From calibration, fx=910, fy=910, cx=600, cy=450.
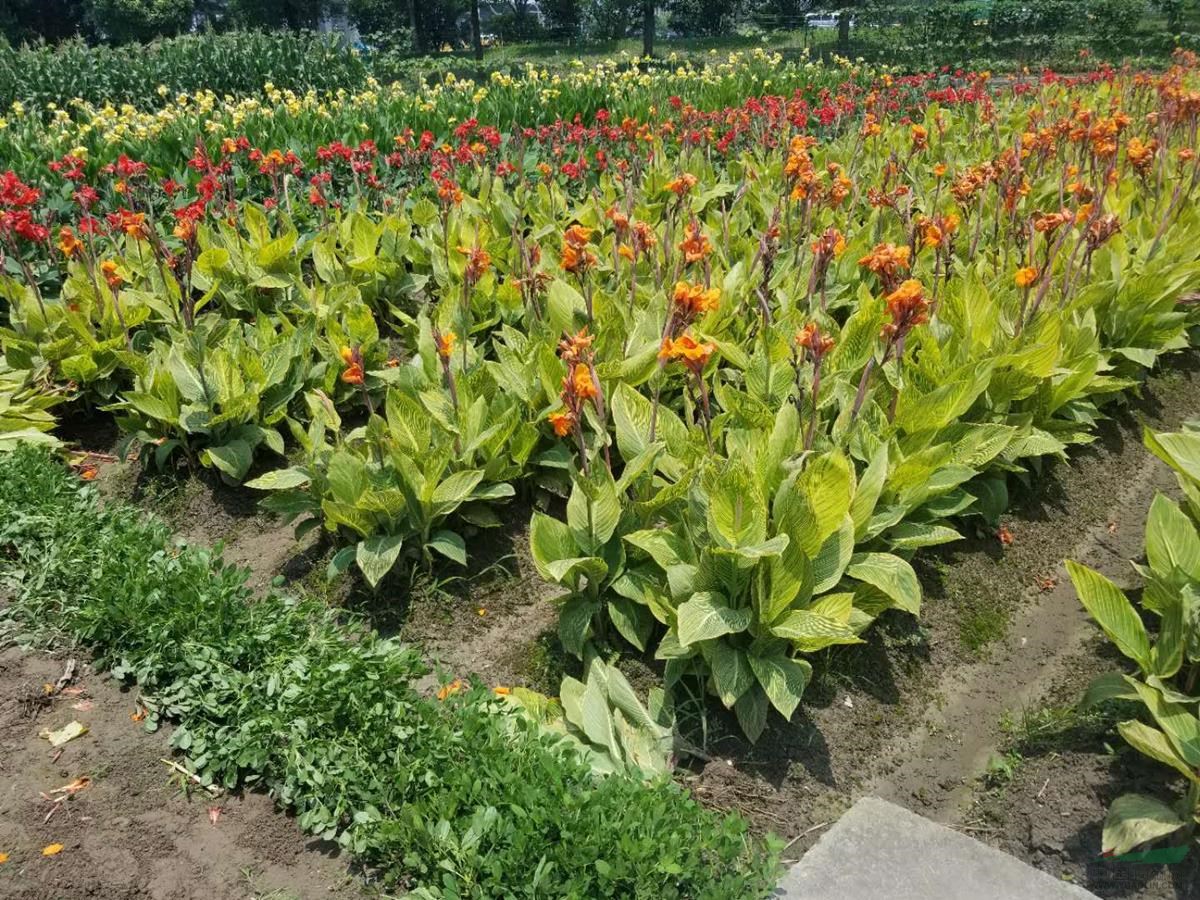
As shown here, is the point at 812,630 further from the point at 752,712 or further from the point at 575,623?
the point at 575,623

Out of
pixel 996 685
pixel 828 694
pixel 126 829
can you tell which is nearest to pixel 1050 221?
pixel 996 685

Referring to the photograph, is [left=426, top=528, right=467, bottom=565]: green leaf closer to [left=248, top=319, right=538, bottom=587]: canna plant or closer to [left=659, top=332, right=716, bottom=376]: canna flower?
[left=248, top=319, right=538, bottom=587]: canna plant

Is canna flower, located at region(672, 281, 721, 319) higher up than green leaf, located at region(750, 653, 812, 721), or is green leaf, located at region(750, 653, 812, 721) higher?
canna flower, located at region(672, 281, 721, 319)

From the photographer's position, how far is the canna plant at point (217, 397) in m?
3.68

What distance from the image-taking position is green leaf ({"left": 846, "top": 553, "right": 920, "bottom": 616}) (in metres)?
2.68

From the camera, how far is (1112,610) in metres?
2.59

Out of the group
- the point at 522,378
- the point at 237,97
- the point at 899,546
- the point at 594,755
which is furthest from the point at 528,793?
the point at 237,97

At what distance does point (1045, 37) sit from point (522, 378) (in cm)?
2430

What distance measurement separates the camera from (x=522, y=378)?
11.8 feet

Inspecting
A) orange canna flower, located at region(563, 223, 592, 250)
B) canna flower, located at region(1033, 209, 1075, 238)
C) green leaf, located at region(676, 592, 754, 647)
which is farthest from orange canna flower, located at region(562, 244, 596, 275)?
canna flower, located at region(1033, 209, 1075, 238)

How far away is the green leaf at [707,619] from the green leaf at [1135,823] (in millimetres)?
1007

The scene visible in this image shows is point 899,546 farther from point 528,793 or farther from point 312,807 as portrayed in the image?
point 312,807

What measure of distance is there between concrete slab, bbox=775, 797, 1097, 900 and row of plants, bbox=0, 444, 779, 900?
0.16 meters

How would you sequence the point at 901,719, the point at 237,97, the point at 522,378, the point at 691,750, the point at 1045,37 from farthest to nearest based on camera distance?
the point at 1045,37 < the point at 237,97 < the point at 522,378 < the point at 901,719 < the point at 691,750
